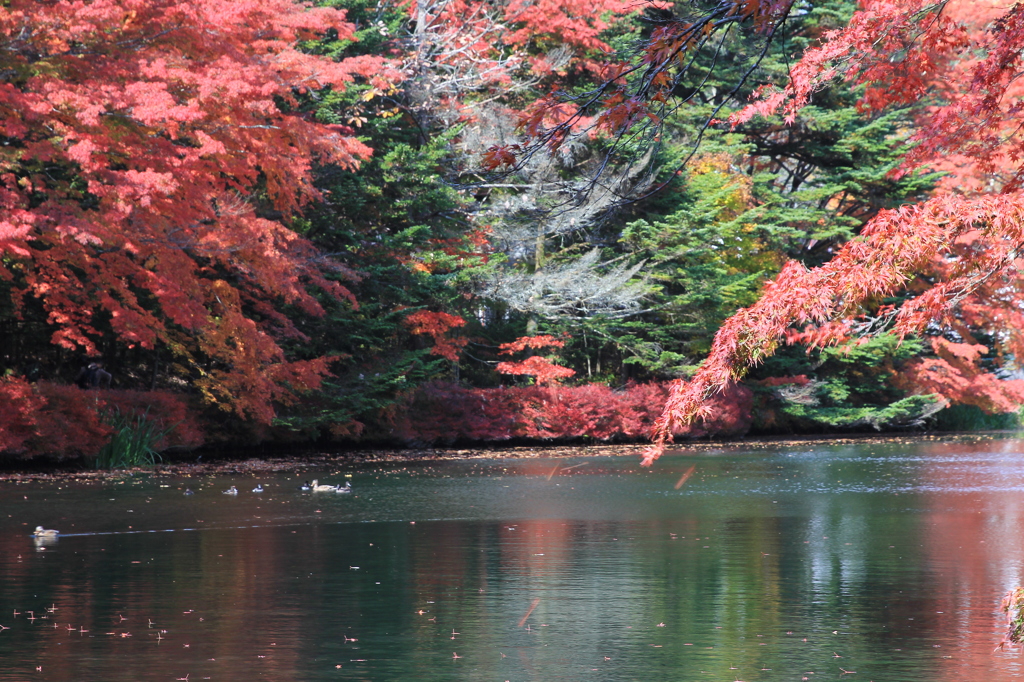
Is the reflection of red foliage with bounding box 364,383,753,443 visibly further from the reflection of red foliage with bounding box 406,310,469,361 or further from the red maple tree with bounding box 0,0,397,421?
the red maple tree with bounding box 0,0,397,421

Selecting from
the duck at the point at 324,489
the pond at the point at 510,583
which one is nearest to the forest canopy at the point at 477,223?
the pond at the point at 510,583

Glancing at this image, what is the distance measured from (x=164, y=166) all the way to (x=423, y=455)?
384 inches

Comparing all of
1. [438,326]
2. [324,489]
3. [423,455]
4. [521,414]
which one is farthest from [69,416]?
[521,414]

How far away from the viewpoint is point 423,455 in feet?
86.0

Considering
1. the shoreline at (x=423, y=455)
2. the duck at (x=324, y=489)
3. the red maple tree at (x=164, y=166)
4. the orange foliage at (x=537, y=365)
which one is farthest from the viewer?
the orange foliage at (x=537, y=365)

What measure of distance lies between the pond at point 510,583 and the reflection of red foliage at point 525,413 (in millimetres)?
10635

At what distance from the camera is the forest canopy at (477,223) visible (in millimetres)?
10031

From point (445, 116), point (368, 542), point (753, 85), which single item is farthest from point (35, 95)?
point (753, 85)

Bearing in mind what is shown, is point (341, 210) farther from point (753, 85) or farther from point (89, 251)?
point (753, 85)

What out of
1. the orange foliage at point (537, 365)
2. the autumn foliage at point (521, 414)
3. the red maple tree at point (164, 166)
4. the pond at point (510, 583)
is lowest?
the pond at point (510, 583)

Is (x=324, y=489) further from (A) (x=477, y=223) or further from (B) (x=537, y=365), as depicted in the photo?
(A) (x=477, y=223)

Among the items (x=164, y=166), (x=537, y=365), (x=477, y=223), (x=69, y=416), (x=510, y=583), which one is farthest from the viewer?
(x=537, y=365)

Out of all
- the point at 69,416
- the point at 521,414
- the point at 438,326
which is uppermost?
the point at 438,326

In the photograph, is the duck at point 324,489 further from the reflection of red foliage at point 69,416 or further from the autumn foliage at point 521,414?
the autumn foliage at point 521,414
